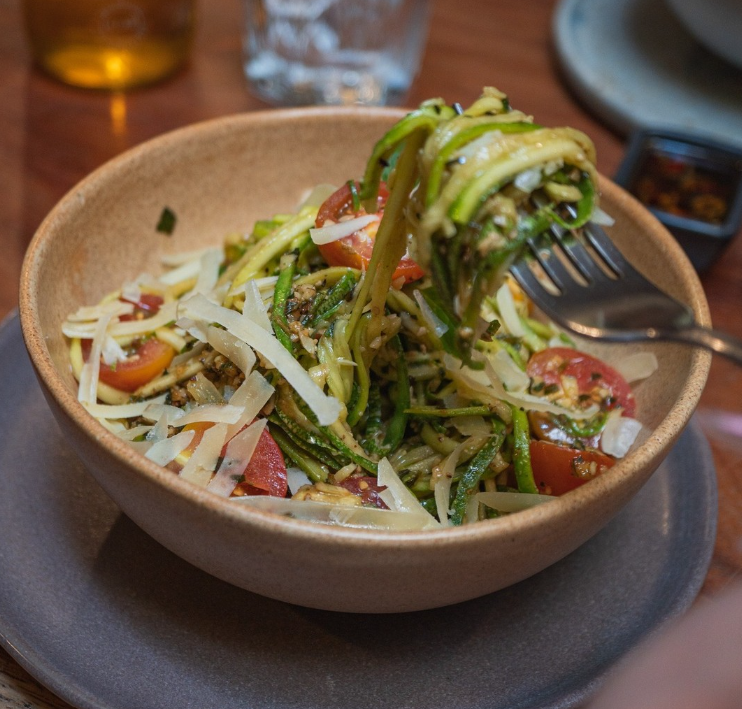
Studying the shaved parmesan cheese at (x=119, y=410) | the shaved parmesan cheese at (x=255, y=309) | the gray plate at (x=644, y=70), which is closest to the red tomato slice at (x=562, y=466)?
the shaved parmesan cheese at (x=255, y=309)

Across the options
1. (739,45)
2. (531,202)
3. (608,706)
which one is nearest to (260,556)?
(608,706)

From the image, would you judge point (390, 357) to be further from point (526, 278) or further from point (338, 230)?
point (526, 278)

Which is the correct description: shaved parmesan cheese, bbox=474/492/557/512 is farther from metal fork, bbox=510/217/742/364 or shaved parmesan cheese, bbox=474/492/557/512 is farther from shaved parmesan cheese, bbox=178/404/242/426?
shaved parmesan cheese, bbox=178/404/242/426

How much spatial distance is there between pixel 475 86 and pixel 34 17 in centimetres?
229

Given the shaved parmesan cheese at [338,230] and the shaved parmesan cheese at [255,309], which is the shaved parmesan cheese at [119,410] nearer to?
the shaved parmesan cheese at [255,309]

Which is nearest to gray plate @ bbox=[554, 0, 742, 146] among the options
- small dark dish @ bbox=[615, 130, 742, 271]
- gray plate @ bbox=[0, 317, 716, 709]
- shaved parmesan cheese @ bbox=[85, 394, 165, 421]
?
small dark dish @ bbox=[615, 130, 742, 271]

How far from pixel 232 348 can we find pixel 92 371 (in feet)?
1.56

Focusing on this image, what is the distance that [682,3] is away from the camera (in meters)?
4.38

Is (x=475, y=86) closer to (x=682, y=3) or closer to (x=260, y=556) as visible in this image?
(x=682, y=3)

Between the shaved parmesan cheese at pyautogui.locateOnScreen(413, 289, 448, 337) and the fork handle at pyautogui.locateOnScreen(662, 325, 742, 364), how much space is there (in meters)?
0.51

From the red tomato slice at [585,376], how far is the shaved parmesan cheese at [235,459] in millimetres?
868

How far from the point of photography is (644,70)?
4.58 meters

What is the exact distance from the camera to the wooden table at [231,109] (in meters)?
2.89

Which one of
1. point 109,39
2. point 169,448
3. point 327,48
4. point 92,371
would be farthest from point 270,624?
point 327,48
